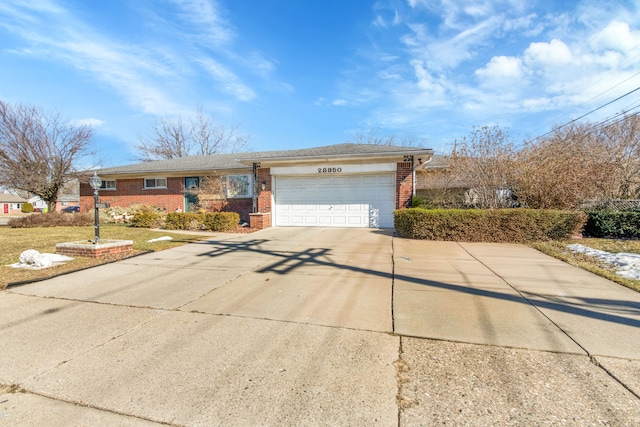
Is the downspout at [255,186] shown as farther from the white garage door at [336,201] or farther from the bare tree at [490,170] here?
the bare tree at [490,170]

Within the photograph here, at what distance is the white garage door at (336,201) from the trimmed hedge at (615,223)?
597 centimetres

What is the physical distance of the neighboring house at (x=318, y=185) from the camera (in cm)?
1138

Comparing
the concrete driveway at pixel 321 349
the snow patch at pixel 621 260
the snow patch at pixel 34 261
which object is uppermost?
the snow patch at pixel 34 261

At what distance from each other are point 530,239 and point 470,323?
661 centimetres

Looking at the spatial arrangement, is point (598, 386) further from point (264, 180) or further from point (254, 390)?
point (264, 180)

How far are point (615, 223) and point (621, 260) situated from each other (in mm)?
3997

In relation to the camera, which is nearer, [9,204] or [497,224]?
[497,224]

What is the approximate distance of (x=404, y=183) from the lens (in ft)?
36.9

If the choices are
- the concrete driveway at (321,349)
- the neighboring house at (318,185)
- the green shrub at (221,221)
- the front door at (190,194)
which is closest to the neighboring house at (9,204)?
the front door at (190,194)

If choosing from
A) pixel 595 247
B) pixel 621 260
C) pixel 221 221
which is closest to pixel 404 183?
pixel 595 247

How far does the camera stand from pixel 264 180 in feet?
41.7

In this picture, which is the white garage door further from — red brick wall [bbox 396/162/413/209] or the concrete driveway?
the concrete driveway

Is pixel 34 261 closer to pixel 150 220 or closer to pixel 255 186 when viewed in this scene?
pixel 150 220

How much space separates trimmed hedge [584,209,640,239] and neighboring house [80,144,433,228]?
16.9 feet
